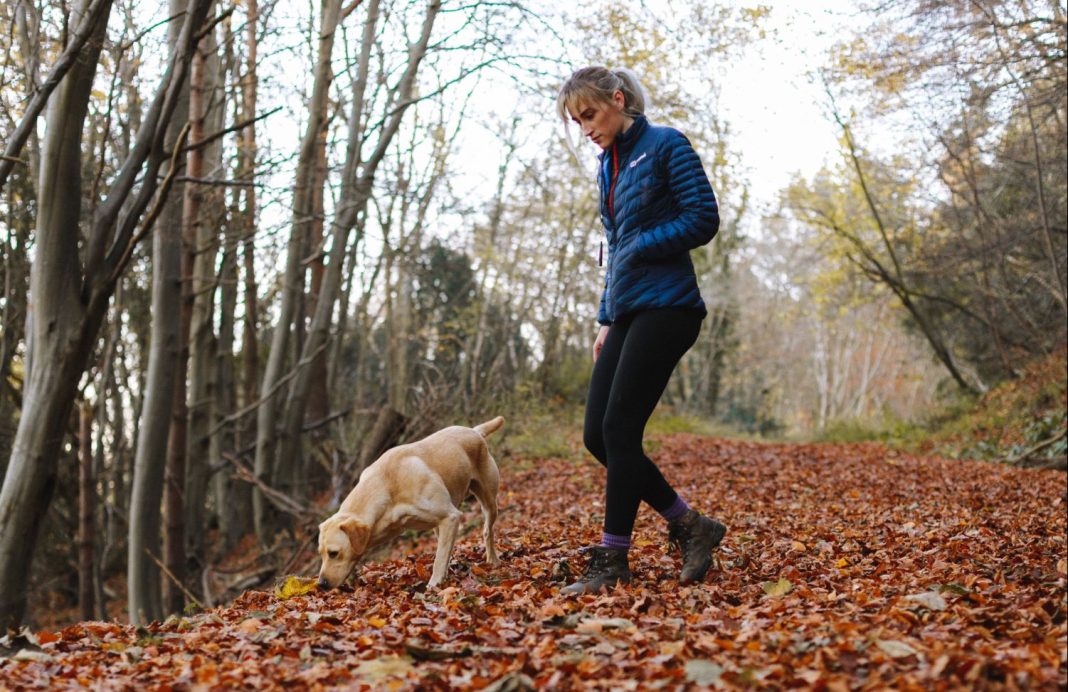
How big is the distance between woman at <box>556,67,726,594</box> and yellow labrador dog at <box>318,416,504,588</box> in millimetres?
928

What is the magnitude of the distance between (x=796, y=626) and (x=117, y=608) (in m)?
18.2

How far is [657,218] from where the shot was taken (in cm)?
481

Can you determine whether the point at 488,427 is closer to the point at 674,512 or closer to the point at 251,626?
the point at 674,512

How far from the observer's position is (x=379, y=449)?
11.7 metres

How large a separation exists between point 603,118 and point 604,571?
87.4 inches

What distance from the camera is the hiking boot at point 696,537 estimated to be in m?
5.12

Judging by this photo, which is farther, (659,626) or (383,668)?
(659,626)

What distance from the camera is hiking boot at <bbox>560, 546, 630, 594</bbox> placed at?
187 inches

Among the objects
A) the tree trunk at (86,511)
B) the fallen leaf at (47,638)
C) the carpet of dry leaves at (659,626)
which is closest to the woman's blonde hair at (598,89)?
the carpet of dry leaves at (659,626)

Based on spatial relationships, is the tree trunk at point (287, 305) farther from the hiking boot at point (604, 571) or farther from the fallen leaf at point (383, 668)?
the fallen leaf at point (383, 668)

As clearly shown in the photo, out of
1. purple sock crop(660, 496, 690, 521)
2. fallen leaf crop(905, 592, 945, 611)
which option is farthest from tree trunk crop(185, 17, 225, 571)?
fallen leaf crop(905, 592, 945, 611)

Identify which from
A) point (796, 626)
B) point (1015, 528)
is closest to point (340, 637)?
point (796, 626)

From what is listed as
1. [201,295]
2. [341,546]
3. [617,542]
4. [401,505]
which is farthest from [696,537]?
[201,295]

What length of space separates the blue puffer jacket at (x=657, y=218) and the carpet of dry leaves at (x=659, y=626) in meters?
1.43
